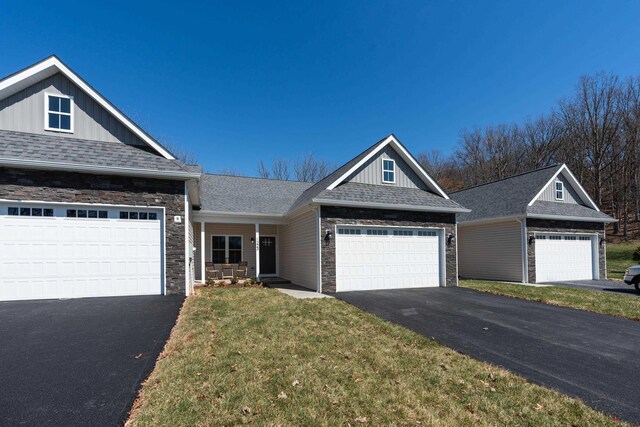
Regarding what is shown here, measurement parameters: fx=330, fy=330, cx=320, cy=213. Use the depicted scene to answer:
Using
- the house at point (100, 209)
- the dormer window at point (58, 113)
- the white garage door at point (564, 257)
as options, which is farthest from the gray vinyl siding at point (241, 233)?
the white garage door at point (564, 257)

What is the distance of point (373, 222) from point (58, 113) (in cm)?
1070

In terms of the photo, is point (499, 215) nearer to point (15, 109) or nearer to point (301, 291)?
point (301, 291)

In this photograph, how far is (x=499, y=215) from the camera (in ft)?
54.1

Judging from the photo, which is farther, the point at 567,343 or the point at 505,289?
the point at 505,289

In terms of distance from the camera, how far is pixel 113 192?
30.3ft

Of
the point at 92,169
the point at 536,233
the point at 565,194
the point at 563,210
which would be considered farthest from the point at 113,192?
the point at 565,194

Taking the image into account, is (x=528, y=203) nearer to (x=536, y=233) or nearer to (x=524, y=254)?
(x=536, y=233)

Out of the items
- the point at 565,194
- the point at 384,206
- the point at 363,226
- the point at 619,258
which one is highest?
the point at 565,194

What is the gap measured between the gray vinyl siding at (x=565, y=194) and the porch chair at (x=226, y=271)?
1587 centimetres

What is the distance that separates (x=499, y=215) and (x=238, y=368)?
15.7 meters

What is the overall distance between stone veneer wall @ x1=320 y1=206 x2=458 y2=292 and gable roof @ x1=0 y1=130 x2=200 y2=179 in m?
4.93

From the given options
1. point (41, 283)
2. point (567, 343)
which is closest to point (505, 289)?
point (567, 343)

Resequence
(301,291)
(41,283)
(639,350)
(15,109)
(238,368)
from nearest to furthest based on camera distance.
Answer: (238,368), (639,350), (41,283), (15,109), (301,291)

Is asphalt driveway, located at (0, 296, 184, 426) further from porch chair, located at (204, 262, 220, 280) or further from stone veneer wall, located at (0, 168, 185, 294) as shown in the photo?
porch chair, located at (204, 262, 220, 280)
